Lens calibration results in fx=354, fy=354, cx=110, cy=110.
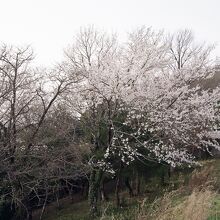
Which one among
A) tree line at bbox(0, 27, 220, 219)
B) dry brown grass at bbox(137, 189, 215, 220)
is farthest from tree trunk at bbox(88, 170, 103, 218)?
dry brown grass at bbox(137, 189, 215, 220)

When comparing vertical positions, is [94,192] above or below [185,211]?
above

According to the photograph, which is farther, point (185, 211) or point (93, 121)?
point (93, 121)

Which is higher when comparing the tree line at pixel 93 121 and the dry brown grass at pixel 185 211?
the tree line at pixel 93 121

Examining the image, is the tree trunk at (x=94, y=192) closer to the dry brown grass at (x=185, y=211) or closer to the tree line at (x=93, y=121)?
the tree line at (x=93, y=121)

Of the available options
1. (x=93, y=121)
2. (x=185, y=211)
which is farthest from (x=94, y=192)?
(x=185, y=211)

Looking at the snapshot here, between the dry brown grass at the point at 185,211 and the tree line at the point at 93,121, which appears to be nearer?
the dry brown grass at the point at 185,211

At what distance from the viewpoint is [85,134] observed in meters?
16.0

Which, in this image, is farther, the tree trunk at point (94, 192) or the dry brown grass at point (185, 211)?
the tree trunk at point (94, 192)

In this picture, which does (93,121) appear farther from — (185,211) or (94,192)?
(185,211)

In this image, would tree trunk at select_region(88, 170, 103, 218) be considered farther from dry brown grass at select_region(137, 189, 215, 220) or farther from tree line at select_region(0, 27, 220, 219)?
dry brown grass at select_region(137, 189, 215, 220)

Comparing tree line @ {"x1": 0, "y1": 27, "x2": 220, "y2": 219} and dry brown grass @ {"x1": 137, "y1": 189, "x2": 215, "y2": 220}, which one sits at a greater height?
tree line @ {"x1": 0, "y1": 27, "x2": 220, "y2": 219}

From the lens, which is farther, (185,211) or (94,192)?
(94,192)

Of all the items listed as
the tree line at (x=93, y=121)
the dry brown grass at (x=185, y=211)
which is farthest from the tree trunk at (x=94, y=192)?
the dry brown grass at (x=185, y=211)

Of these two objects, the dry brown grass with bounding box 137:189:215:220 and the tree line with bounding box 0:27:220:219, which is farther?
the tree line with bounding box 0:27:220:219
